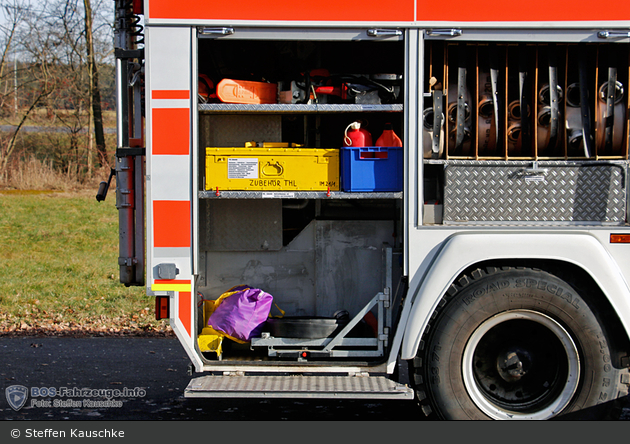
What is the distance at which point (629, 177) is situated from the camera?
358cm

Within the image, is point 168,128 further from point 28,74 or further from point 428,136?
point 28,74

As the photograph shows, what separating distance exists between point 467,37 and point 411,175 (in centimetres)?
86

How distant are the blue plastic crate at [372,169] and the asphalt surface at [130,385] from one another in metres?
1.52

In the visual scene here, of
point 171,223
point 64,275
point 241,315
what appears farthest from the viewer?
point 64,275

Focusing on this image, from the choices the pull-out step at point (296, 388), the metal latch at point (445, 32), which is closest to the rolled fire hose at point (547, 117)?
the metal latch at point (445, 32)

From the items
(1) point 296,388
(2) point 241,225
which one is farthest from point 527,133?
(1) point 296,388

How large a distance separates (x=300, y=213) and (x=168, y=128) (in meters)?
1.18

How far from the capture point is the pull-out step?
3461mm

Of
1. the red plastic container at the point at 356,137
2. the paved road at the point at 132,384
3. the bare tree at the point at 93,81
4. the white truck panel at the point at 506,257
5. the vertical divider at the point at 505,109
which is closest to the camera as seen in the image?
the white truck panel at the point at 506,257

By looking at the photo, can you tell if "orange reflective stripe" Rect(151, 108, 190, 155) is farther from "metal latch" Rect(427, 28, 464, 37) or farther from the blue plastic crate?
"metal latch" Rect(427, 28, 464, 37)

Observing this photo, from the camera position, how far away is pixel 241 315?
3893 millimetres

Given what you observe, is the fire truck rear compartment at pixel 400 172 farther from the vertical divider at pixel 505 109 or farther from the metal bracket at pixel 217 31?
the metal bracket at pixel 217 31

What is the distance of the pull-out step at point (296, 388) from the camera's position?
3.46 metres

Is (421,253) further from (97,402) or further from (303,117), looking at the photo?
(97,402)
